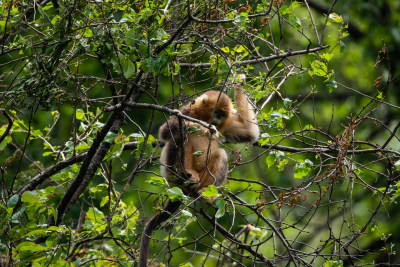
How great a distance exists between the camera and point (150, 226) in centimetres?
520

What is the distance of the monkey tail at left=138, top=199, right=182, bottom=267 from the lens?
4.80m

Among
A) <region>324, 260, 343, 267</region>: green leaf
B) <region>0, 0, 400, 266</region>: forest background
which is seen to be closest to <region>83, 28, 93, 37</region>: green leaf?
<region>0, 0, 400, 266</region>: forest background

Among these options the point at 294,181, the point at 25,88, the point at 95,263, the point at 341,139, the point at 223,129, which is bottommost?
the point at 294,181

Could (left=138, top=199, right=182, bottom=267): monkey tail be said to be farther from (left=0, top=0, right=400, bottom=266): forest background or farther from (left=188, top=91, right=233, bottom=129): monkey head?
(left=188, top=91, right=233, bottom=129): monkey head

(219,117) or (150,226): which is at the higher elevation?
(219,117)

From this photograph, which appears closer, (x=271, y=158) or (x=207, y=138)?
(x=271, y=158)

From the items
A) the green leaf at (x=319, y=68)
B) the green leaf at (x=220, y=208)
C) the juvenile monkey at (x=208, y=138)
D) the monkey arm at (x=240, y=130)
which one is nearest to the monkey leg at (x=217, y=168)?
the juvenile monkey at (x=208, y=138)

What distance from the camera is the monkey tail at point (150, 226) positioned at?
4797 mm

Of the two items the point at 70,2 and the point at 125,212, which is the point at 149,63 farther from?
the point at 125,212

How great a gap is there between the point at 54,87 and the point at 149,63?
0.73 meters

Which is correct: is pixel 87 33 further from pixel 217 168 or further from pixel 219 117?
pixel 217 168

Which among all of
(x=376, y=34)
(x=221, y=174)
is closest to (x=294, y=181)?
(x=376, y=34)

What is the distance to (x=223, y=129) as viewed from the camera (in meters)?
6.68

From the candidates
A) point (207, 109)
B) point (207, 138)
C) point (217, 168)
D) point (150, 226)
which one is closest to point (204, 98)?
point (207, 109)
